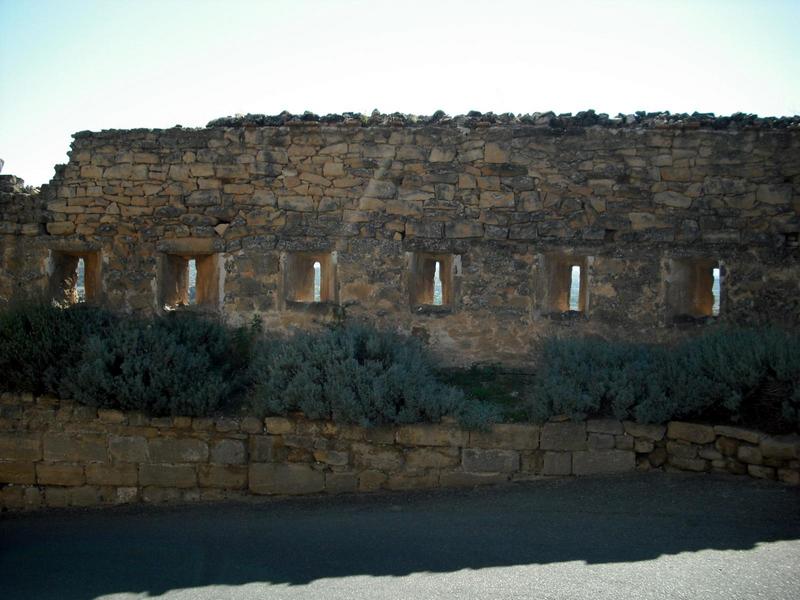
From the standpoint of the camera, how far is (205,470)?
7.04 metres

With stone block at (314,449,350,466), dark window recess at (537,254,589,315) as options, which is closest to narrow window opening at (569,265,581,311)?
dark window recess at (537,254,589,315)

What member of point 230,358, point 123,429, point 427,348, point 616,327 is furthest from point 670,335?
point 123,429

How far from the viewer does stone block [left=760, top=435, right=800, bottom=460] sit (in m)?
6.04

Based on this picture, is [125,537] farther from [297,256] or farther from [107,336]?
[297,256]

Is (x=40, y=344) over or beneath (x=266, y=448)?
over

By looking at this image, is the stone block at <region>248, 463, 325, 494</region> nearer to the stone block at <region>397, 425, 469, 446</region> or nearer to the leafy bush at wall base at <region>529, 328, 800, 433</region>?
the stone block at <region>397, 425, 469, 446</region>

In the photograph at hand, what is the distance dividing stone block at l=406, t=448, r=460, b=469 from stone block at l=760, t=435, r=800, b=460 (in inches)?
112

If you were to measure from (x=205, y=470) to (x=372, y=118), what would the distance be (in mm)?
4677

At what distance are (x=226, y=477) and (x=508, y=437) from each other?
9.59 feet

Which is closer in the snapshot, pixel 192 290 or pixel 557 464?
pixel 557 464

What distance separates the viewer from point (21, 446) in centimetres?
724

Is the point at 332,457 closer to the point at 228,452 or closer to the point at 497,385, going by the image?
the point at 228,452

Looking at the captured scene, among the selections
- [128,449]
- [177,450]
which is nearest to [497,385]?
[177,450]

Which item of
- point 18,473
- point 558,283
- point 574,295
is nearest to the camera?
point 18,473
